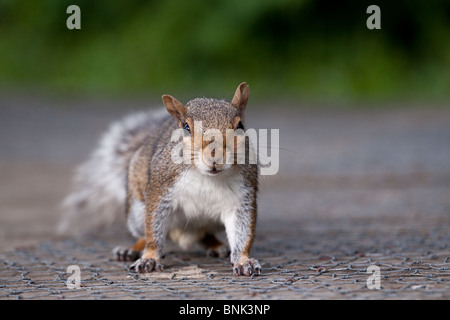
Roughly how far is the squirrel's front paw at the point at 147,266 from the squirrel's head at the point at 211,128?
0.43 metres

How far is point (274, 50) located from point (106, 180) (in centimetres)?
574

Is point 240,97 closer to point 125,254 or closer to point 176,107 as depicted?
point 176,107

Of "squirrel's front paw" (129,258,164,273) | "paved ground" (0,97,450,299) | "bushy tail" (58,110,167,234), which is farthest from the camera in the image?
"bushy tail" (58,110,167,234)

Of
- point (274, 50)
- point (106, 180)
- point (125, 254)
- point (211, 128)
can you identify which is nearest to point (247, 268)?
point (211, 128)

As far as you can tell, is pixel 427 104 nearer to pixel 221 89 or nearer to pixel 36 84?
pixel 221 89

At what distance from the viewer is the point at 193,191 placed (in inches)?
91.1

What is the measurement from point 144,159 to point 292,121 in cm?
440

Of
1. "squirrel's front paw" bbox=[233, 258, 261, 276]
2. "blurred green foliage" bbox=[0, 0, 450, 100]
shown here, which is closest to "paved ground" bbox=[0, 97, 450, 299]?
"squirrel's front paw" bbox=[233, 258, 261, 276]

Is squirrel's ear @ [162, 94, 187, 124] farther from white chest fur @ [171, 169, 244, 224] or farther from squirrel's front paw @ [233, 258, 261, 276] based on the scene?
squirrel's front paw @ [233, 258, 261, 276]

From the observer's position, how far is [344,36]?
8.51m

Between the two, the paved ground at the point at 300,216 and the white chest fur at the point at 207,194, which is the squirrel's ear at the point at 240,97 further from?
the paved ground at the point at 300,216

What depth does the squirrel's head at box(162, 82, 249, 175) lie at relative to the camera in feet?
6.88
